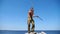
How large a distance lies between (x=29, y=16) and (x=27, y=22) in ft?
0.63

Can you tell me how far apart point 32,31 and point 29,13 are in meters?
0.52

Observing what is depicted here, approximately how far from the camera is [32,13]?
4.21 m

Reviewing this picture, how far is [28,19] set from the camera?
4250 mm

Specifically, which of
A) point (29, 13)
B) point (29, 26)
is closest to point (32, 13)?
point (29, 13)

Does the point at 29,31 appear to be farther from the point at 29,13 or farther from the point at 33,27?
the point at 29,13

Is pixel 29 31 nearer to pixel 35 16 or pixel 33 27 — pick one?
pixel 33 27

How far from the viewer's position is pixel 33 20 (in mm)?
4262

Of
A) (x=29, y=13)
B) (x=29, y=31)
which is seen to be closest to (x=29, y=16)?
(x=29, y=13)

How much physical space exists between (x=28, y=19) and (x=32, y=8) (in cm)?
33

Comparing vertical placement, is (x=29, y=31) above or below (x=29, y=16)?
below

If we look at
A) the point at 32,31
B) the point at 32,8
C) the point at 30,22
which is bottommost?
the point at 32,31

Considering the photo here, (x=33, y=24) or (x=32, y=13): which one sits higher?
(x=32, y=13)

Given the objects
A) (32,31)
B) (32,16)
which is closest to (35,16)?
(32,16)

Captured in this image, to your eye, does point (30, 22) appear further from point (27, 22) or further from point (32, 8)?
point (32, 8)
